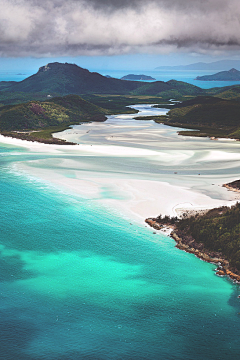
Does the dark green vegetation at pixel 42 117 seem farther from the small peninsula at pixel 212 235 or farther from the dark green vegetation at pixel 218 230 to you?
the dark green vegetation at pixel 218 230

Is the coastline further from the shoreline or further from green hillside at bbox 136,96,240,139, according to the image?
green hillside at bbox 136,96,240,139

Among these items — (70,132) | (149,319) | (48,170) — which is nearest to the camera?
(149,319)

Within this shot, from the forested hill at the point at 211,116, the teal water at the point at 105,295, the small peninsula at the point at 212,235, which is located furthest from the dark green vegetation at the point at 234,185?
the forested hill at the point at 211,116

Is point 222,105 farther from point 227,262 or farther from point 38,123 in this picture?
point 227,262

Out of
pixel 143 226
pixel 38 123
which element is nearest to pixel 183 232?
pixel 143 226

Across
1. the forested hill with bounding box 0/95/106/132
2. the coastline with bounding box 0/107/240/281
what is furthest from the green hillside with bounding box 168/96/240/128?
the coastline with bounding box 0/107/240/281

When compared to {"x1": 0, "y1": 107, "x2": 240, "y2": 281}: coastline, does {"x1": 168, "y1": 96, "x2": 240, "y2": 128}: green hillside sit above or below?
above
